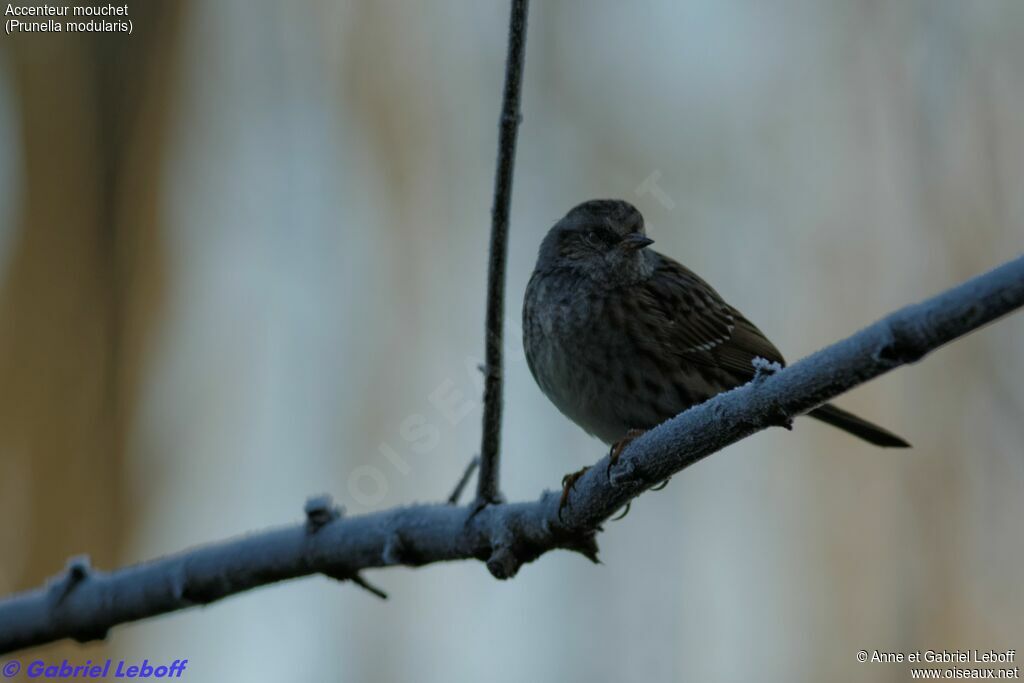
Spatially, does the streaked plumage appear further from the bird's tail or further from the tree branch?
the tree branch

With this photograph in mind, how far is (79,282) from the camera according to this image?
23.8 ft

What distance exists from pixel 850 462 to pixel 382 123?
421cm

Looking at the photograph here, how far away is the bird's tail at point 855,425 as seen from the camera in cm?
469

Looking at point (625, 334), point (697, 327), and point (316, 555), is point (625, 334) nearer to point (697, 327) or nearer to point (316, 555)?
point (697, 327)

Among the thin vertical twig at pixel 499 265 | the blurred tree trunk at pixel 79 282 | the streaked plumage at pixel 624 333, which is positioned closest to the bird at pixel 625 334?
the streaked plumage at pixel 624 333

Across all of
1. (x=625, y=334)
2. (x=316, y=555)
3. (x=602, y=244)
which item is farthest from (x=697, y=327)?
(x=316, y=555)

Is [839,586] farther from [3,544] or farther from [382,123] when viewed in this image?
[3,544]

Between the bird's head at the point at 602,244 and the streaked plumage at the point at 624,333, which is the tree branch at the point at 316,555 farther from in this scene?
the bird's head at the point at 602,244

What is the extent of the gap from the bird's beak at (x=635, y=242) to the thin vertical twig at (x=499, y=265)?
182 cm

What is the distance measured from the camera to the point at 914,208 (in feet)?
21.7

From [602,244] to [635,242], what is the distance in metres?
0.22

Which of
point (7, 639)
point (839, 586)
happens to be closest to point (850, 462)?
point (839, 586)

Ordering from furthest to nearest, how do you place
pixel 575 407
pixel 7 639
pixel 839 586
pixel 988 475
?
pixel 839 586 → pixel 988 475 → pixel 575 407 → pixel 7 639

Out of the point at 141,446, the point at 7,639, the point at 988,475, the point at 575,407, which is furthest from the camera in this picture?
the point at 141,446
